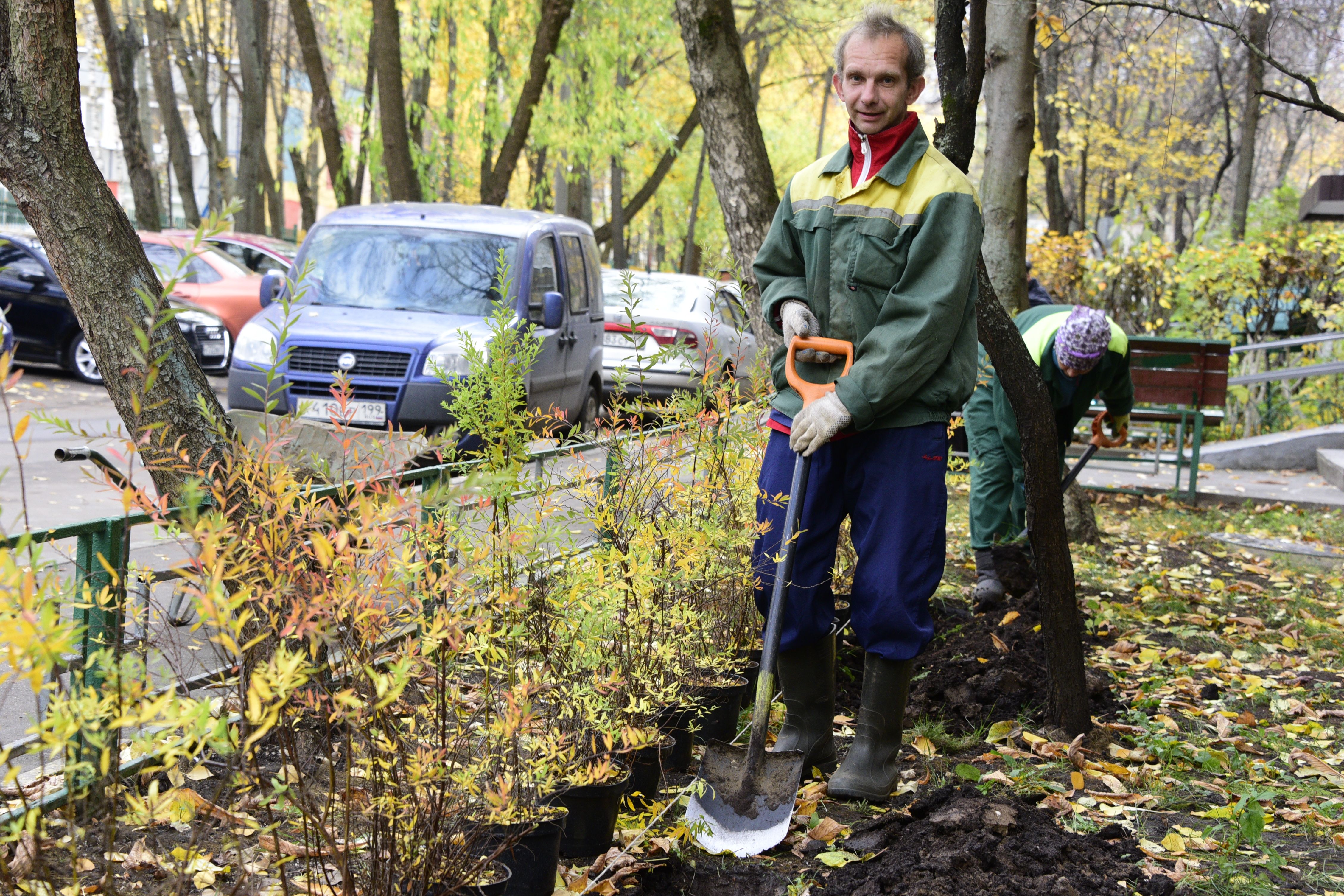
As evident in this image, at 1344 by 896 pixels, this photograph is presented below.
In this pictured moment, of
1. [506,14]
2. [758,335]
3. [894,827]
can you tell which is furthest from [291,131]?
[894,827]

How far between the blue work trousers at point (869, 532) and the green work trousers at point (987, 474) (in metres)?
2.69

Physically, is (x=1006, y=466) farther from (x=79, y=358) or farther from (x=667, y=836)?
(x=79, y=358)

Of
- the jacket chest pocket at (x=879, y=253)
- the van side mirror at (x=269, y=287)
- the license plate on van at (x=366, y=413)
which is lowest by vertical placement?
the license plate on van at (x=366, y=413)

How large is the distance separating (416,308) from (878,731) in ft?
20.4

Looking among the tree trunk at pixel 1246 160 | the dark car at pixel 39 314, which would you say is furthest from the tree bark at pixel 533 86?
the tree trunk at pixel 1246 160

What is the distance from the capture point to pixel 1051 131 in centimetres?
1856

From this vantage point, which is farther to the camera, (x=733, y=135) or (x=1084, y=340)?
(x=733, y=135)

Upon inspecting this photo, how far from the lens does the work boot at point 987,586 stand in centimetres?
563

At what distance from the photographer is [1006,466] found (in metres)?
6.18

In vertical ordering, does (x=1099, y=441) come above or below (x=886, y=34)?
below

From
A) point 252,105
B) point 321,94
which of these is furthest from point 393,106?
point 252,105

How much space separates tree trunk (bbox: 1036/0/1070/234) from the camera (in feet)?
59.4

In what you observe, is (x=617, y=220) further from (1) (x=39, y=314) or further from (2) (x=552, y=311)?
(2) (x=552, y=311)

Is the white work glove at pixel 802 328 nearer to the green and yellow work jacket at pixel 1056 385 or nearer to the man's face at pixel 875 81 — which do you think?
the man's face at pixel 875 81
